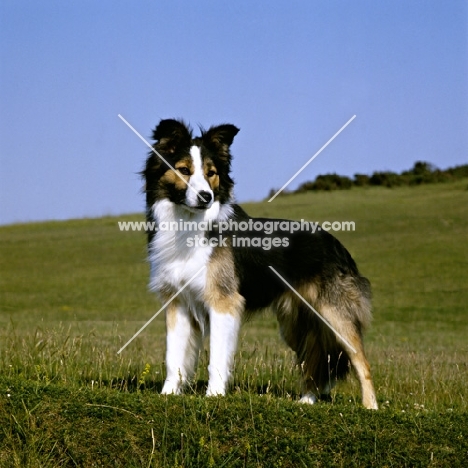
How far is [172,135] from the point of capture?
7953 millimetres

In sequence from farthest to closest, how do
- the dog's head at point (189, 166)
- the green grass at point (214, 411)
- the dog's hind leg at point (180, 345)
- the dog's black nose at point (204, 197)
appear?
1. the dog's hind leg at point (180, 345)
2. the dog's head at point (189, 166)
3. the dog's black nose at point (204, 197)
4. the green grass at point (214, 411)

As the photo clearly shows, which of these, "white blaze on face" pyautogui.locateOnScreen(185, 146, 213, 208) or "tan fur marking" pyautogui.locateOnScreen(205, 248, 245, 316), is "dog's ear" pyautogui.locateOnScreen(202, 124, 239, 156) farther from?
"tan fur marking" pyautogui.locateOnScreen(205, 248, 245, 316)

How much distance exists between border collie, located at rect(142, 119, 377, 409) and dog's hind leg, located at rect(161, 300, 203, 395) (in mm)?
11

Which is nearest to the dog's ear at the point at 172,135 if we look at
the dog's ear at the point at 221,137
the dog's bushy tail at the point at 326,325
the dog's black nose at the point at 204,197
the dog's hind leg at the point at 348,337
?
the dog's ear at the point at 221,137

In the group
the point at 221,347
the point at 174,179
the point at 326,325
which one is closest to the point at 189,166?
the point at 174,179

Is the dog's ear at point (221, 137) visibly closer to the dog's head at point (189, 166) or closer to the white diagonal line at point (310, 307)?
the dog's head at point (189, 166)

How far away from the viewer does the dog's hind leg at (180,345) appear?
26.4ft

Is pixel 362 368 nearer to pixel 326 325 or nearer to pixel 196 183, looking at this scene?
pixel 326 325

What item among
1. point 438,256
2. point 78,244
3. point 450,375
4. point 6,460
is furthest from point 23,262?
point 6,460

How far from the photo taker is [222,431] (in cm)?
619

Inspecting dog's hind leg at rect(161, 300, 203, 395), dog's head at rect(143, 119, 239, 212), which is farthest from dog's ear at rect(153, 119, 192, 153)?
dog's hind leg at rect(161, 300, 203, 395)

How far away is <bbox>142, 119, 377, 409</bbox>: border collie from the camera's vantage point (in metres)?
7.83

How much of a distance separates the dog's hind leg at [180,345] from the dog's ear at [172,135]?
163 cm

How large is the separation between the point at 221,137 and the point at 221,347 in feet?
7.24
